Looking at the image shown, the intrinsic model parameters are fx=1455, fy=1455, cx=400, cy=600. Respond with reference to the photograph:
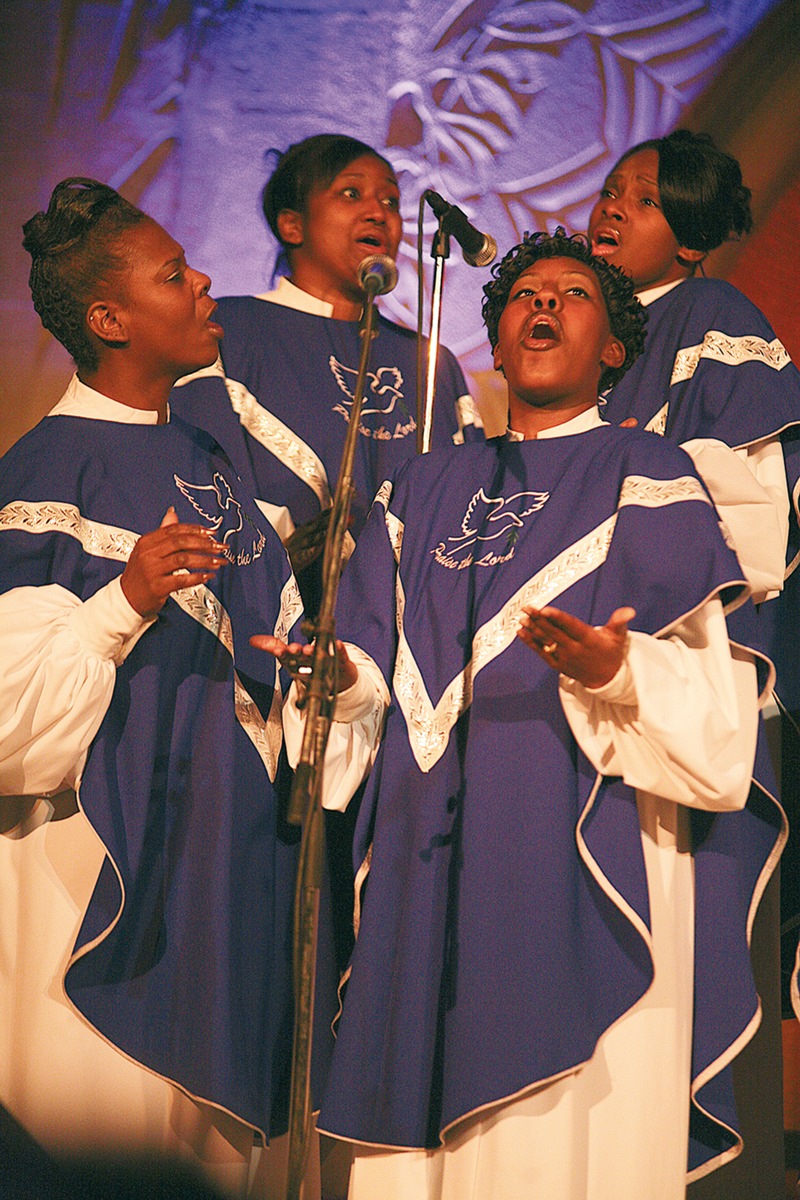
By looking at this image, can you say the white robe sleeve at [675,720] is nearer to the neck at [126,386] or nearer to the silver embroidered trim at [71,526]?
the silver embroidered trim at [71,526]

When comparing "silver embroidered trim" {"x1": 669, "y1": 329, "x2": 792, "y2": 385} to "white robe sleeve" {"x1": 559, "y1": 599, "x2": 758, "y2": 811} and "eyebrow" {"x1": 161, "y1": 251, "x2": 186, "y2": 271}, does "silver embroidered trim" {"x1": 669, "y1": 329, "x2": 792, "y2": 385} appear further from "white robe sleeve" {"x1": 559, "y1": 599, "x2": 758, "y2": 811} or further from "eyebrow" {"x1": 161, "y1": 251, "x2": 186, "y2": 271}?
"eyebrow" {"x1": 161, "y1": 251, "x2": 186, "y2": 271}

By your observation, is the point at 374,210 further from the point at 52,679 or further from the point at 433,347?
the point at 52,679

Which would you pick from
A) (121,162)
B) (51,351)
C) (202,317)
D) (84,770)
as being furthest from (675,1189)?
(121,162)

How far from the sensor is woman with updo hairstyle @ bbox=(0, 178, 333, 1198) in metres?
2.61

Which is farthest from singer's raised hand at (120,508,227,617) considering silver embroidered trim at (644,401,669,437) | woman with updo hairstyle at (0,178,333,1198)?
silver embroidered trim at (644,401,669,437)

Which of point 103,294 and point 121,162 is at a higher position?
point 121,162

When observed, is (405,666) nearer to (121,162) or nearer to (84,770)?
(84,770)

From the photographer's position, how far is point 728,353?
329cm

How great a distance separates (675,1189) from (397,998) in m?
0.54

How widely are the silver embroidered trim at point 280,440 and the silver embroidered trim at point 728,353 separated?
85cm

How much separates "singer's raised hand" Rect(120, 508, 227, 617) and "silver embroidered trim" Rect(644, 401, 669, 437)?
1.17 meters

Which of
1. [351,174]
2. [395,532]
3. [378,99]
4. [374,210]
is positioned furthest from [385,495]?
[378,99]

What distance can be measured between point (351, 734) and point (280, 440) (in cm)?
107

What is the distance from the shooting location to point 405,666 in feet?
8.79
